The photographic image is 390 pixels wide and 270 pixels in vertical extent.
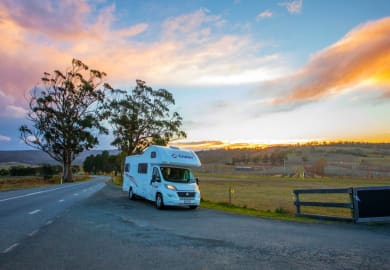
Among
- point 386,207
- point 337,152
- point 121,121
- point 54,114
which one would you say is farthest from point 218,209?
point 337,152

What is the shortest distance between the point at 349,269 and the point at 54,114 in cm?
5148

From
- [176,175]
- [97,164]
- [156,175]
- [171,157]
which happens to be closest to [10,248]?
[156,175]

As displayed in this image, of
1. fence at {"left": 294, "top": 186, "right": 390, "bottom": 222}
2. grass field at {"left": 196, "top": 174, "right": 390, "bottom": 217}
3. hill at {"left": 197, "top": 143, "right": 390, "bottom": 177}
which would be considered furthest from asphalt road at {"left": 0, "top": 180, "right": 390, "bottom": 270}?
hill at {"left": 197, "top": 143, "right": 390, "bottom": 177}

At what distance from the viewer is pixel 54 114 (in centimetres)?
4959

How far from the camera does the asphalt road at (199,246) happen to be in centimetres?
568

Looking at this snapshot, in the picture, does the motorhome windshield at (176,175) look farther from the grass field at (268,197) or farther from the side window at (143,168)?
the grass field at (268,197)

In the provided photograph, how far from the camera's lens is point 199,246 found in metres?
7.11

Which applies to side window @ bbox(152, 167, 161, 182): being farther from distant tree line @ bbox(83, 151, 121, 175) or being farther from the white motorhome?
distant tree line @ bbox(83, 151, 121, 175)

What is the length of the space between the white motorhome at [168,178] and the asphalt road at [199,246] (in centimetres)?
400

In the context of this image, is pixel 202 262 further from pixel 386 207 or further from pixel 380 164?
pixel 380 164

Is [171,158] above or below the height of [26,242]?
above

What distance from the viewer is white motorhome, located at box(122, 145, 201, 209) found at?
48.6ft

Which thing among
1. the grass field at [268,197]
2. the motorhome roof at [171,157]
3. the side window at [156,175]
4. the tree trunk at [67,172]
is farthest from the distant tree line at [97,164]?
the side window at [156,175]

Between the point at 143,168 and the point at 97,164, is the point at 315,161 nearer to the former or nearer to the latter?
the point at 97,164
